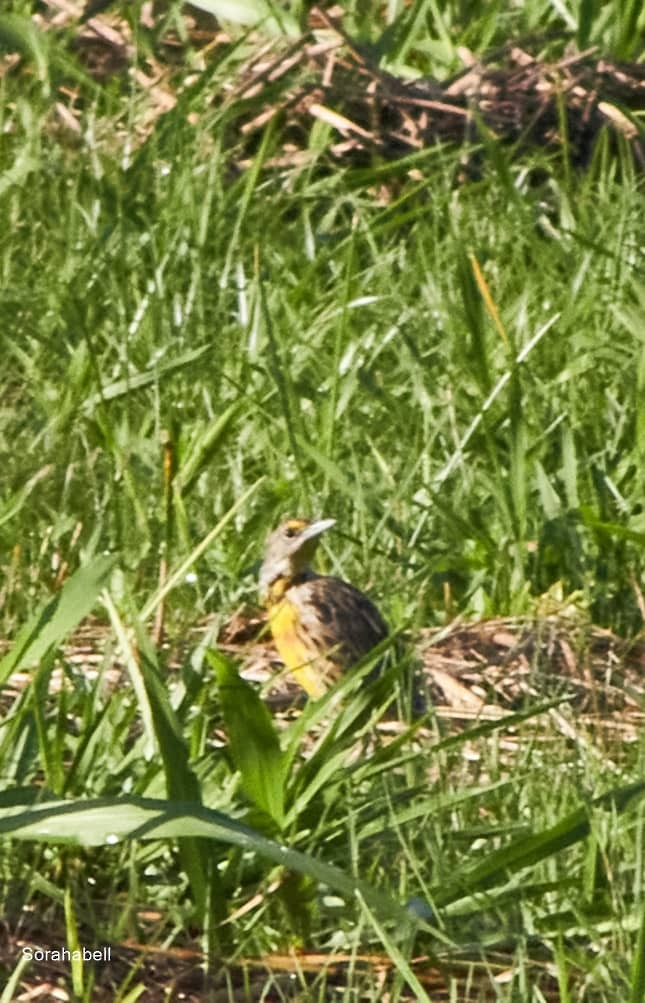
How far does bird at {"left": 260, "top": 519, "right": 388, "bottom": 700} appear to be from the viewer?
5.68 metres

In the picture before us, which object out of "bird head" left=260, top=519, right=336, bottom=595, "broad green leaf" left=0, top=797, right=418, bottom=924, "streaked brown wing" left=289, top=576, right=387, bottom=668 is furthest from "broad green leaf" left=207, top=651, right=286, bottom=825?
"bird head" left=260, top=519, right=336, bottom=595

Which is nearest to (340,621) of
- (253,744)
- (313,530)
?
(313,530)

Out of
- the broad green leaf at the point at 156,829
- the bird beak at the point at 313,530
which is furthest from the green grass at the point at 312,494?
the bird beak at the point at 313,530

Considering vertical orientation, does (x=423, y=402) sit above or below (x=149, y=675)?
below

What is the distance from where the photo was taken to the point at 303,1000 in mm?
3855

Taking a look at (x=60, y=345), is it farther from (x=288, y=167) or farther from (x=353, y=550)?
(x=288, y=167)

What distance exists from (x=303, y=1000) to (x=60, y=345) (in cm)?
354

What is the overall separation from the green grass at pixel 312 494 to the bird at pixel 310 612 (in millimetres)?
134

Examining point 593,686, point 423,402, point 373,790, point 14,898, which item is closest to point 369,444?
point 423,402

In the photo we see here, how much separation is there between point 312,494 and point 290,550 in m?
0.52

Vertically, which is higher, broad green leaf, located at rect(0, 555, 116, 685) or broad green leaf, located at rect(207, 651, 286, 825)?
broad green leaf, located at rect(0, 555, 116, 685)

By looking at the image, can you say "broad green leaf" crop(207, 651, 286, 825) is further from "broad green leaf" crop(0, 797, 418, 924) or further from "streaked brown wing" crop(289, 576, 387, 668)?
"streaked brown wing" crop(289, 576, 387, 668)

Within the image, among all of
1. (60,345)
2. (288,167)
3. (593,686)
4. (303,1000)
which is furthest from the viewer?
(288,167)

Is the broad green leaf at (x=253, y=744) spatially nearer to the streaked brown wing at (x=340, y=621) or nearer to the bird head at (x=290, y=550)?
the streaked brown wing at (x=340, y=621)
